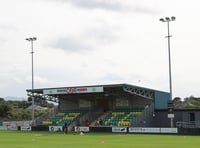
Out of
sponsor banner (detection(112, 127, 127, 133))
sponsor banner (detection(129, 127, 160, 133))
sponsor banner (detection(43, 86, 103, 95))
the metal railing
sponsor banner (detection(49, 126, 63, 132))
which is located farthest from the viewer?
sponsor banner (detection(49, 126, 63, 132))

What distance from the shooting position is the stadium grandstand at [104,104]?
217ft

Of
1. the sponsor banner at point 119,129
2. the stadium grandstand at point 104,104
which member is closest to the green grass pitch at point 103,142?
the sponsor banner at point 119,129

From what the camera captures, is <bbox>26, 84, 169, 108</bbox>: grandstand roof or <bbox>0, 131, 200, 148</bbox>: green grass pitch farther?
<bbox>26, 84, 169, 108</bbox>: grandstand roof

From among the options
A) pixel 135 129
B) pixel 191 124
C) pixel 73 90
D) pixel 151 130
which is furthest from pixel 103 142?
pixel 73 90

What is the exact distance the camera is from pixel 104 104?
75.2 meters

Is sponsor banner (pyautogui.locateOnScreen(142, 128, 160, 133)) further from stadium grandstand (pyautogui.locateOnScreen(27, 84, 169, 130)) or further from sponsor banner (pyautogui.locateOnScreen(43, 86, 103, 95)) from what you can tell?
sponsor banner (pyautogui.locateOnScreen(43, 86, 103, 95))

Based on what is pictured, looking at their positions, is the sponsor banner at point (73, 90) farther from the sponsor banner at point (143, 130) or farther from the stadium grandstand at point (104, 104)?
the sponsor banner at point (143, 130)

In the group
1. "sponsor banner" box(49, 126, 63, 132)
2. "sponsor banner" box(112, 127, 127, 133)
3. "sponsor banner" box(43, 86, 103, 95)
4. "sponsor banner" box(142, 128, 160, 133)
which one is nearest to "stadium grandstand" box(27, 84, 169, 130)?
"sponsor banner" box(43, 86, 103, 95)

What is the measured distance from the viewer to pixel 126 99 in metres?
72.1

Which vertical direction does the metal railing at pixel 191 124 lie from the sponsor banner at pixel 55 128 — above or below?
above

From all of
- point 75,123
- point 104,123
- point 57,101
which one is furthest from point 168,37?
point 57,101

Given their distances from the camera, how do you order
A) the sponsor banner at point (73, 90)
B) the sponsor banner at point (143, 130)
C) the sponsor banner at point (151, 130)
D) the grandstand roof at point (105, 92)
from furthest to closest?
the sponsor banner at point (73, 90), the grandstand roof at point (105, 92), the sponsor banner at point (143, 130), the sponsor banner at point (151, 130)

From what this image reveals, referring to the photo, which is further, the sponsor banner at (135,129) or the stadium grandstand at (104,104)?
the stadium grandstand at (104,104)

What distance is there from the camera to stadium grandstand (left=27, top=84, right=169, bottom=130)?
217ft
